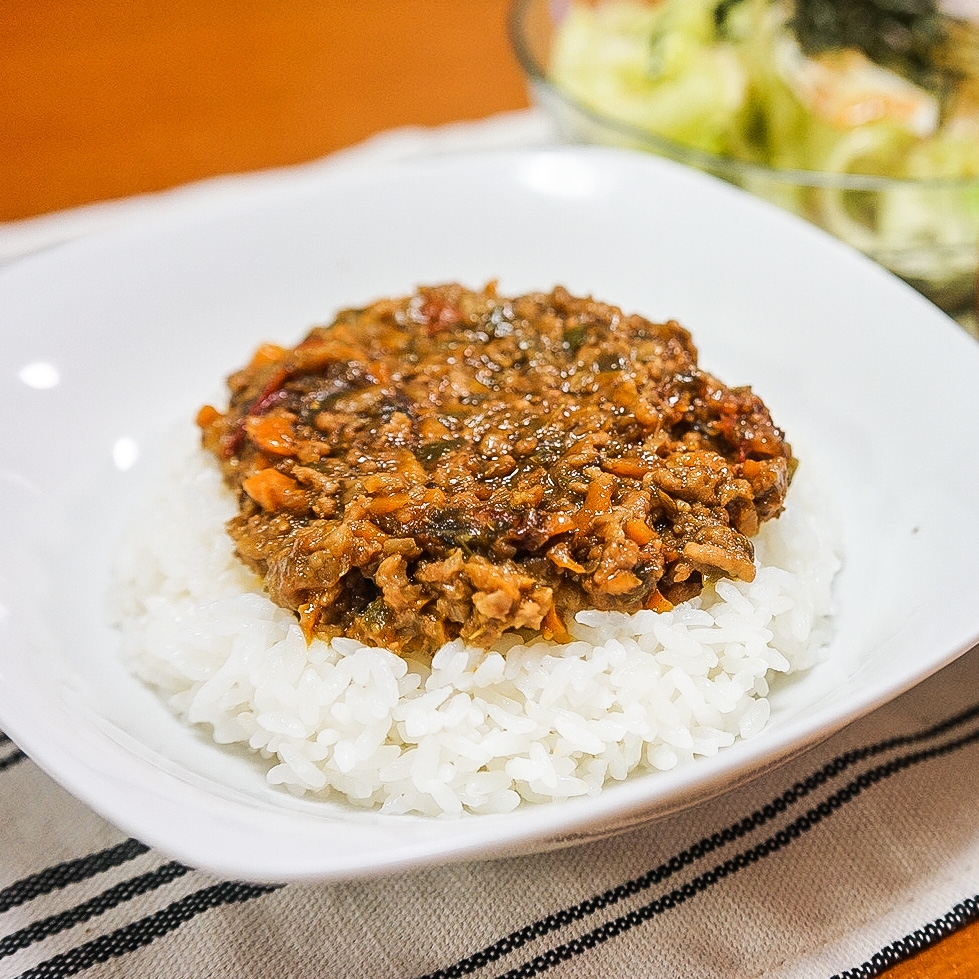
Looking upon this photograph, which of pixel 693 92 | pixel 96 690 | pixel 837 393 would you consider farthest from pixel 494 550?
pixel 693 92

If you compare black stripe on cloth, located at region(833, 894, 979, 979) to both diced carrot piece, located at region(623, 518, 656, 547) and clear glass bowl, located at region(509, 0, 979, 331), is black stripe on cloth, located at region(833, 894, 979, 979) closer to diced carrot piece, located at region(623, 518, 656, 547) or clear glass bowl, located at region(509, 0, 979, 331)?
diced carrot piece, located at region(623, 518, 656, 547)

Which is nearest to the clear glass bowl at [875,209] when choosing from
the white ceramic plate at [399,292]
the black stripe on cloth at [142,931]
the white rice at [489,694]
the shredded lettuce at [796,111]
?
the shredded lettuce at [796,111]

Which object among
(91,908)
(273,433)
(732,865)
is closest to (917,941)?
(732,865)

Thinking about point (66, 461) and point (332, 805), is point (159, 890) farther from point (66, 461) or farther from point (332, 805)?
point (66, 461)

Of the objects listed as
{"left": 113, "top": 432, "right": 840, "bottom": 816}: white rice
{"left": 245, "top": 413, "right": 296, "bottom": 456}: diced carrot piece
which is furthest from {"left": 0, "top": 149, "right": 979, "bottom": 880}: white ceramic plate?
{"left": 245, "top": 413, "right": 296, "bottom": 456}: diced carrot piece

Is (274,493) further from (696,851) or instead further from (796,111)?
(796,111)

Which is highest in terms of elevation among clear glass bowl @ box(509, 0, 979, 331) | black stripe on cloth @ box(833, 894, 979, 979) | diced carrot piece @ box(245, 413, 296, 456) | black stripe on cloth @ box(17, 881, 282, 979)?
clear glass bowl @ box(509, 0, 979, 331)
